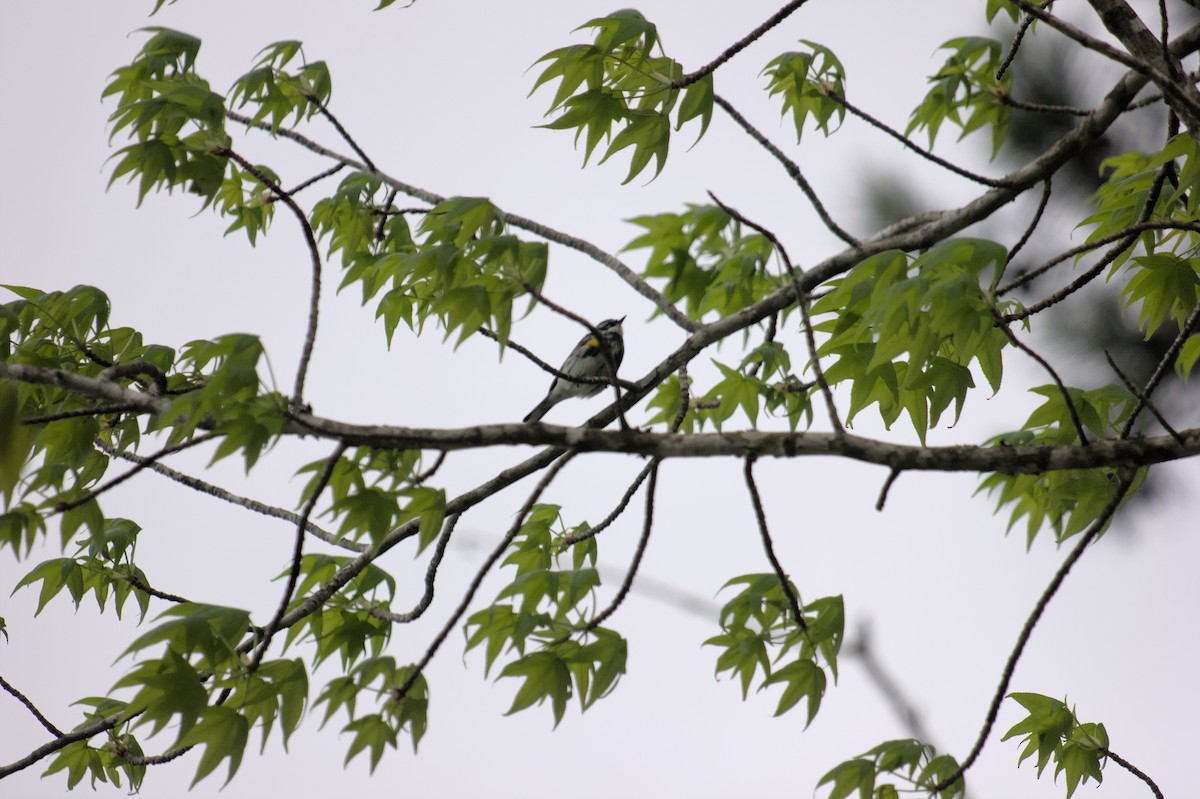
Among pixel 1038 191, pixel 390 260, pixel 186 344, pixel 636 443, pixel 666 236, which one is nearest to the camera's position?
pixel 636 443

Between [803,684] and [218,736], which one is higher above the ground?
[803,684]

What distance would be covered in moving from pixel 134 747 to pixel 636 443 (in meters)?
1.71

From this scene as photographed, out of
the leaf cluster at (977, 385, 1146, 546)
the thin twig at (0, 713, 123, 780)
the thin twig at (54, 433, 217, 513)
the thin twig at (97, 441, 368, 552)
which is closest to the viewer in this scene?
the thin twig at (54, 433, 217, 513)

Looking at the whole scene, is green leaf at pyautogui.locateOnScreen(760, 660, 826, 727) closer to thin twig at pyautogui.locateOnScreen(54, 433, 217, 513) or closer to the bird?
thin twig at pyautogui.locateOnScreen(54, 433, 217, 513)

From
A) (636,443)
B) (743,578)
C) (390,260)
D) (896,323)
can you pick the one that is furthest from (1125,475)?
(390,260)

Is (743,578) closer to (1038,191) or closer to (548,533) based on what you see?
(548,533)

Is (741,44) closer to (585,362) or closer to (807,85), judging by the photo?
(807,85)

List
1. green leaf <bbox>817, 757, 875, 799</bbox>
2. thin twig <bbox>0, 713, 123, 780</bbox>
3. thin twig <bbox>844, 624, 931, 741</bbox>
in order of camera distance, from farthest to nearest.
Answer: thin twig <bbox>0, 713, 123, 780</bbox> → green leaf <bbox>817, 757, 875, 799</bbox> → thin twig <bbox>844, 624, 931, 741</bbox>

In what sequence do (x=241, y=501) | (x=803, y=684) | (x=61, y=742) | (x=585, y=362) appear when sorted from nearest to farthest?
(x=803, y=684), (x=61, y=742), (x=241, y=501), (x=585, y=362)

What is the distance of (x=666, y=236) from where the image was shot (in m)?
3.08

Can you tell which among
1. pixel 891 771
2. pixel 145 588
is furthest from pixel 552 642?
pixel 145 588

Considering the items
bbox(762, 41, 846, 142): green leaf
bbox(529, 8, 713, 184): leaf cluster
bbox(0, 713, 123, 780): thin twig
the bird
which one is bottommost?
bbox(0, 713, 123, 780): thin twig

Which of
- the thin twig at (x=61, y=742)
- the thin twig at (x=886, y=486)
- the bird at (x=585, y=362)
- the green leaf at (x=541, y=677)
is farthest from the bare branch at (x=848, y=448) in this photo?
the bird at (x=585, y=362)

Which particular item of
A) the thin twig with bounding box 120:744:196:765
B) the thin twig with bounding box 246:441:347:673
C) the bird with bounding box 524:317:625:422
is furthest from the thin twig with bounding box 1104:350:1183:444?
the bird with bounding box 524:317:625:422
